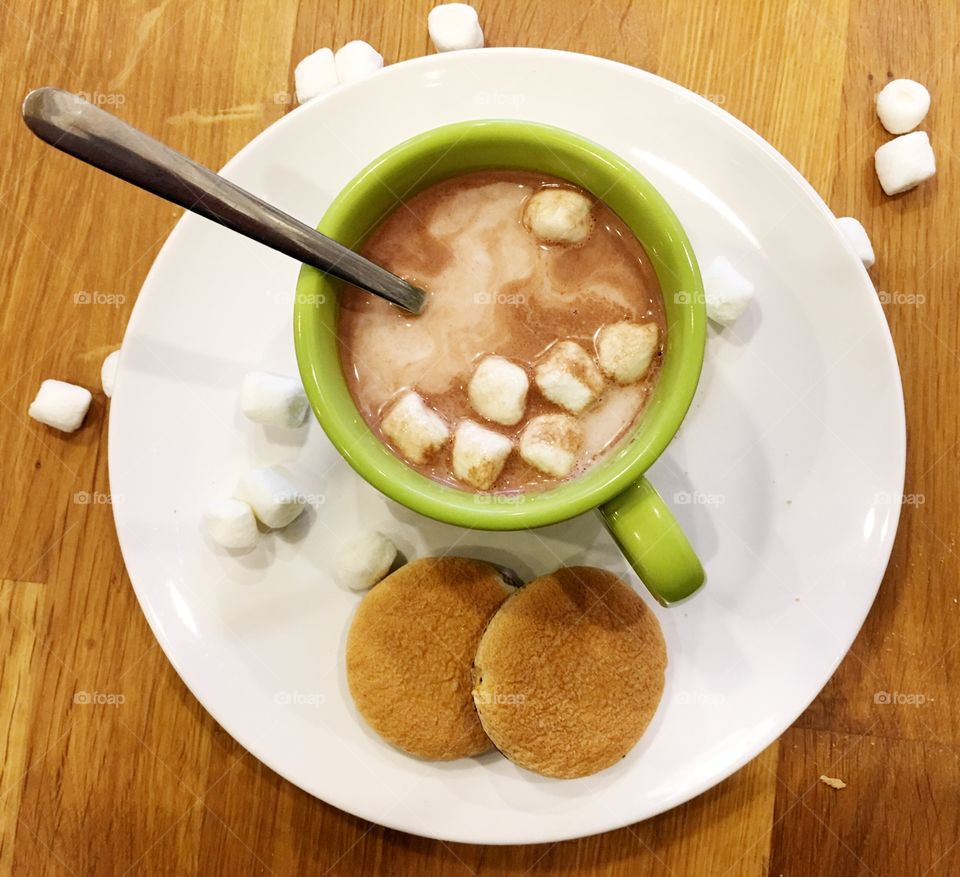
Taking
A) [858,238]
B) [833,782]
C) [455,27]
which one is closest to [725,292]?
[858,238]

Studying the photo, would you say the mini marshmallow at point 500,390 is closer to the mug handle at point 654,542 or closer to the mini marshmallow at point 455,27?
the mug handle at point 654,542

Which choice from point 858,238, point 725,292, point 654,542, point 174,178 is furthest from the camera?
point 858,238

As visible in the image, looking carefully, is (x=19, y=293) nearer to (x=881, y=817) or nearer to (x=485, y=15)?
(x=485, y=15)

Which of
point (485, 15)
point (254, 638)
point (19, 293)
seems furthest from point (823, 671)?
point (19, 293)

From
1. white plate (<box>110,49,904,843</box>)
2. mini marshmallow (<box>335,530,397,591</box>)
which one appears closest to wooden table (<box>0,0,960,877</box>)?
white plate (<box>110,49,904,843</box>)

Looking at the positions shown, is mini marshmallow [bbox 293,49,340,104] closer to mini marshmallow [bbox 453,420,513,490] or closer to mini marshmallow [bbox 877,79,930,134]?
mini marshmallow [bbox 453,420,513,490]

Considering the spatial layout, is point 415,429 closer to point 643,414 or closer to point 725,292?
point 643,414
